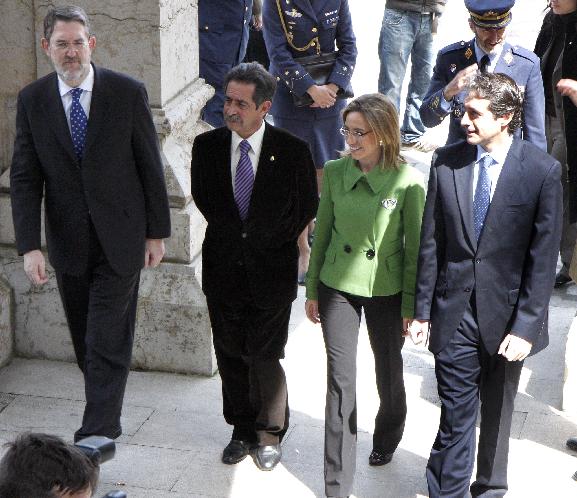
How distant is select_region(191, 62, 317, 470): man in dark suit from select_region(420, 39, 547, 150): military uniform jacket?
Result: 98 centimetres

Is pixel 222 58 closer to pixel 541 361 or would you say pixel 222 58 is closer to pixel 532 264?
pixel 541 361

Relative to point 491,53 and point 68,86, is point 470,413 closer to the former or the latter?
point 491,53

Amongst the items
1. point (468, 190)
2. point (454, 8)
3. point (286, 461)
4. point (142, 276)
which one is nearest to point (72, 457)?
point (468, 190)

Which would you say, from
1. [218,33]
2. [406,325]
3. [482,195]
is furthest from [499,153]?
[218,33]

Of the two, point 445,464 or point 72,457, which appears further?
point 445,464

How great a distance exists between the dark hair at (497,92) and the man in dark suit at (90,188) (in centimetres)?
153

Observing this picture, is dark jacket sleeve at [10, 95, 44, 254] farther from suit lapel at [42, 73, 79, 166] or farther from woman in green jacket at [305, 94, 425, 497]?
woman in green jacket at [305, 94, 425, 497]

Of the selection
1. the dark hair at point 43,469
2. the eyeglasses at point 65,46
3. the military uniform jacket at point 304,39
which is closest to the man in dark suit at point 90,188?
the eyeglasses at point 65,46

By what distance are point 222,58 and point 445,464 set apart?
13.4 ft

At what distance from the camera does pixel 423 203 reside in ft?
17.1

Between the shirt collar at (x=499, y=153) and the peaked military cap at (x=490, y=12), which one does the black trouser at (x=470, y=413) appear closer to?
the shirt collar at (x=499, y=153)

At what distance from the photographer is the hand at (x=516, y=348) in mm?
4887

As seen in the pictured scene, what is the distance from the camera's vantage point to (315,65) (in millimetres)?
7766

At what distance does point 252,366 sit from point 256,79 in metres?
1.25
